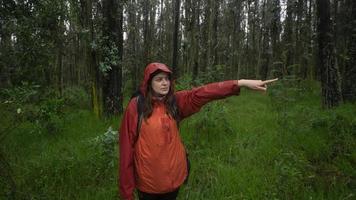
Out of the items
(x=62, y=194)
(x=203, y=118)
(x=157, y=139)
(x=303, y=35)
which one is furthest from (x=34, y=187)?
(x=303, y=35)

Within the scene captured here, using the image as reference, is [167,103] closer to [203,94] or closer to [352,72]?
[203,94]

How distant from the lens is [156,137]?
2.99 m

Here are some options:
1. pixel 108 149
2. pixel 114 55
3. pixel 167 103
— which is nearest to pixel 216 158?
pixel 108 149

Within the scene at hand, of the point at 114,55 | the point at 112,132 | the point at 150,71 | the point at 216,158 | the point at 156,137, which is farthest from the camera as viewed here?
the point at 114,55

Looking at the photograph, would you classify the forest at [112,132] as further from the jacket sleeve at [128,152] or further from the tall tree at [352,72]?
the jacket sleeve at [128,152]

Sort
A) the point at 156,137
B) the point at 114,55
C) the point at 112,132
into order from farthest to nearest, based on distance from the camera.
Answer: the point at 114,55
the point at 112,132
the point at 156,137

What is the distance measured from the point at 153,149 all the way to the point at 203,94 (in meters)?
0.67

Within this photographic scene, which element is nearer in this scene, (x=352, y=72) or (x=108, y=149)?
(x=108, y=149)

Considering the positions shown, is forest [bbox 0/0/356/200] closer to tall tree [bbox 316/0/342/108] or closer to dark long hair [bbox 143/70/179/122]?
tall tree [bbox 316/0/342/108]

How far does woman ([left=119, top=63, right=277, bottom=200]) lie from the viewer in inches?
118

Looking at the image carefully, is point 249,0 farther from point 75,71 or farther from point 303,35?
point 75,71

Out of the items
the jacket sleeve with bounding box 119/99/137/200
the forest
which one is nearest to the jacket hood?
the jacket sleeve with bounding box 119/99/137/200

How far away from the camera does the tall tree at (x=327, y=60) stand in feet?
30.0

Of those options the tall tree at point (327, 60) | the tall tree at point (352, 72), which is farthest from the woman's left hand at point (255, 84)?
the tall tree at point (352, 72)
